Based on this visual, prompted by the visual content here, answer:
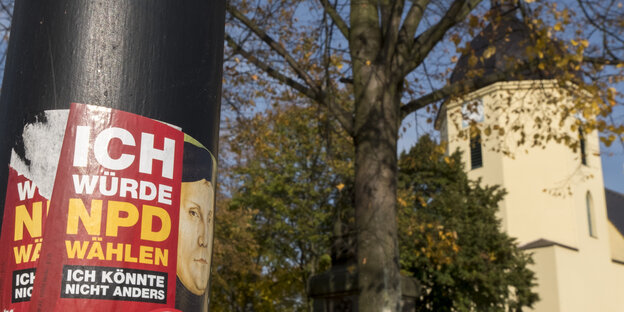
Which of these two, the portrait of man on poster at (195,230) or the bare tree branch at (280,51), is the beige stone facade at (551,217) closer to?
the bare tree branch at (280,51)

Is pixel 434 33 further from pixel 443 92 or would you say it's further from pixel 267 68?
pixel 267 68

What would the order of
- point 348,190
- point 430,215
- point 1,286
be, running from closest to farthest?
point 1,286
point 348,190
point 430,215

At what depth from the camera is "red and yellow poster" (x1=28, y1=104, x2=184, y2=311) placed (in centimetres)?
189

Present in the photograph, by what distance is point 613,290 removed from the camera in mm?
39219

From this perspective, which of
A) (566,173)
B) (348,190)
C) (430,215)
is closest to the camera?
(348,190)

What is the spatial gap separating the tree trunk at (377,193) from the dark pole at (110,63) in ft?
16.4

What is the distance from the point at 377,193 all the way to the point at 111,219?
5.46 m

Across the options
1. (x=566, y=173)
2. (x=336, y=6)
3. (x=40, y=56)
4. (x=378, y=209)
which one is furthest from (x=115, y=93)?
(x=566, y=173)

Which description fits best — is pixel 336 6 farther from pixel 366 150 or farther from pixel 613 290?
pixel 613 290

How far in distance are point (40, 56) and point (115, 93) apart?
0.29 meters

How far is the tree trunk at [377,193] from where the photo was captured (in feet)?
22.8

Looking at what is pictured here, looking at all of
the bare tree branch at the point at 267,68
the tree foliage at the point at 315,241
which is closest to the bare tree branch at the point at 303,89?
the bare tree branch at the point at 267,68

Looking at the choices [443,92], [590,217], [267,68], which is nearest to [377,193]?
[443,92]

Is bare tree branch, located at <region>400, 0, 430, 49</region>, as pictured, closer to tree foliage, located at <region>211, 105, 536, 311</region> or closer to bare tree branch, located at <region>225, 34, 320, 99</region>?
bare tree branch, located at <region>225, 34, 320, 99</region>
